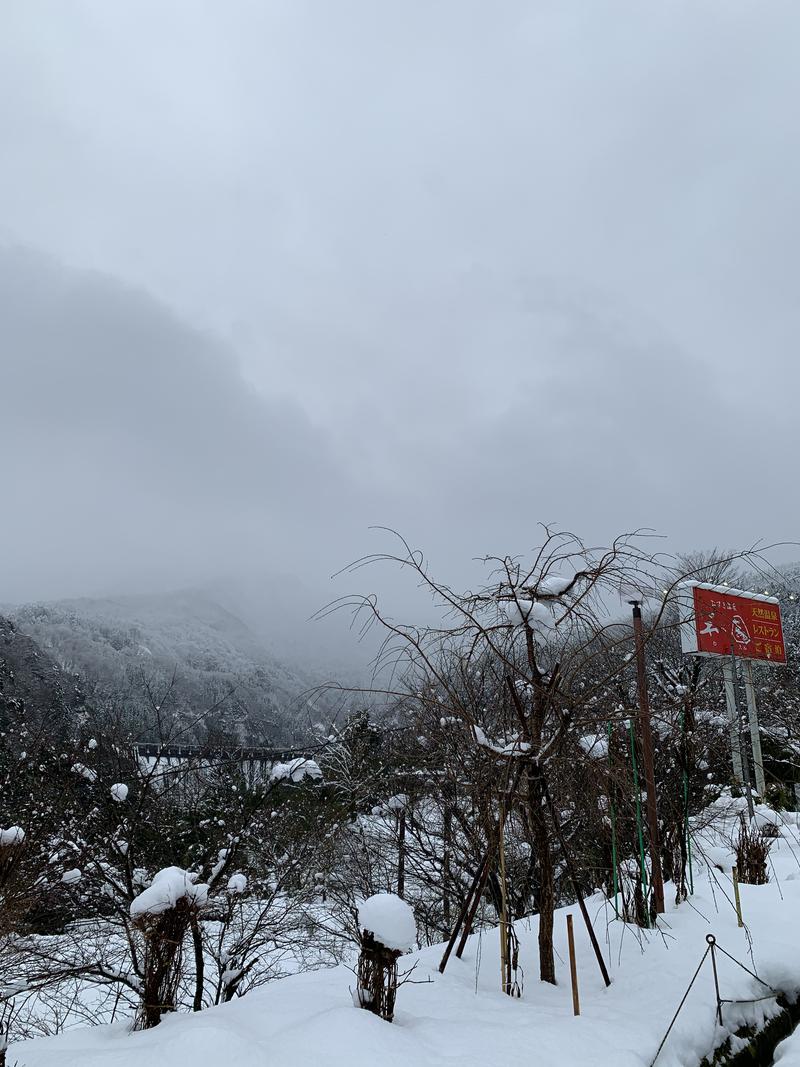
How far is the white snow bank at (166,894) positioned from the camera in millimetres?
4156

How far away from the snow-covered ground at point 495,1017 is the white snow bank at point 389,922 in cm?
38

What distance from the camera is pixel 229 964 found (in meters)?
9.43

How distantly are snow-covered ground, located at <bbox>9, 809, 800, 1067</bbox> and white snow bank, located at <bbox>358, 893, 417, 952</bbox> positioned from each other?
0.38 meters

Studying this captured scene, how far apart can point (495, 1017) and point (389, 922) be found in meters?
0.98

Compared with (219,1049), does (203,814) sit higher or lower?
lower

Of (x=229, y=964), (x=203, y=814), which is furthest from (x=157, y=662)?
(x=229, y=964)

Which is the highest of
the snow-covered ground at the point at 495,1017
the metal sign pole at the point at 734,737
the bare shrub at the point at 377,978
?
the metal sign pole at the point at 734,737


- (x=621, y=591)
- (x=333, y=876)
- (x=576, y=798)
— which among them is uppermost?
(x=621, y=591)

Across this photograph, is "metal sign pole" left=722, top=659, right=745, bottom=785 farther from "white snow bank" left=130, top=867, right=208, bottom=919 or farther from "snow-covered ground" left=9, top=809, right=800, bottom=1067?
"white snow bank" left=130, top=867, right=208, bottom=919

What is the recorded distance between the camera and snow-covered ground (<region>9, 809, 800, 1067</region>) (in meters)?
3.41

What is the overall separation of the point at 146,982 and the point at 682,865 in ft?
17.4

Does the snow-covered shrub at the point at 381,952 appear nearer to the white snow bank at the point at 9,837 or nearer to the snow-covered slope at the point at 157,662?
the white snow bank at the point at 9,837

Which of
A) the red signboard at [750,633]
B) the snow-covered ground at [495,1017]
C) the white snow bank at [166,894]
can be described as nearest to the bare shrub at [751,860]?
the snow-covered ground at [495,1017]

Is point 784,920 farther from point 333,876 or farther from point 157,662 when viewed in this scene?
point 157,662
